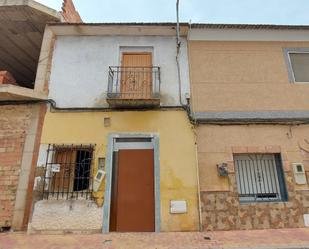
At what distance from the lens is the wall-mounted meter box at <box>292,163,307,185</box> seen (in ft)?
22.1

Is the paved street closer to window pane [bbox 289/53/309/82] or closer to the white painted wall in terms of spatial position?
the white painted wall

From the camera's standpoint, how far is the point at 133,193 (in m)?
6.54

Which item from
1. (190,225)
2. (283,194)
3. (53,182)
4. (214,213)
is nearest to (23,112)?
(53,182)

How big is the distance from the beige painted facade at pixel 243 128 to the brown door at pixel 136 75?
1.42m

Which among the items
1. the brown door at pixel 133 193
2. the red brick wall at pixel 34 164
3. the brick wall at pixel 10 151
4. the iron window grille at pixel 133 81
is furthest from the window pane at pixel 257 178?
the brick wall at pixel 10 151

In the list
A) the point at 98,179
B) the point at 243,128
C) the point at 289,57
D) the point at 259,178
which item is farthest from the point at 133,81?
the point at 289,57

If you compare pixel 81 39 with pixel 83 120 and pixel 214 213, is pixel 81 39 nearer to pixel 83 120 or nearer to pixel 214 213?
pixel 83 120

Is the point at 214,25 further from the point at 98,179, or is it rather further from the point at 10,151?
the point at 10,151

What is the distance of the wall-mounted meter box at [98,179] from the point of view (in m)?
6.38

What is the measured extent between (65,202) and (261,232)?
5108 mm

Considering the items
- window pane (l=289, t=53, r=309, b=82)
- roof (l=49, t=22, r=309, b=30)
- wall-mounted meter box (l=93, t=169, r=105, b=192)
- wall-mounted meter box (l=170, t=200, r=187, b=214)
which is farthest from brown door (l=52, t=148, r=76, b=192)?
window pane (l=289, t=53, r=309, b=82)

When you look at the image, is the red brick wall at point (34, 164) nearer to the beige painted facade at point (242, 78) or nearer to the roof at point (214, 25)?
the roof at point (214, 25)

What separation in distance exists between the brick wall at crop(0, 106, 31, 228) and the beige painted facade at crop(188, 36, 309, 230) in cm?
510

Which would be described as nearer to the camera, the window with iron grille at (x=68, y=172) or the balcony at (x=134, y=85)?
the window with iron grille at (x=68, y=172)
